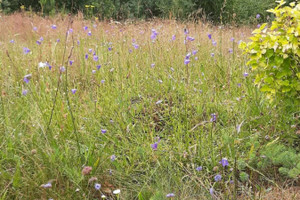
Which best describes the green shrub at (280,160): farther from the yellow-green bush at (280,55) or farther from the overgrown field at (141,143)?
the yellow-green bush at (280,55)

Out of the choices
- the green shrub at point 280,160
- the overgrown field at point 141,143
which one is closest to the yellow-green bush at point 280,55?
the overgrown field at point 141,143

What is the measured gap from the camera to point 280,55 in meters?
2.02

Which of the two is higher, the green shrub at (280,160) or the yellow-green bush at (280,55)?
the yellow-green bush at (280,55)

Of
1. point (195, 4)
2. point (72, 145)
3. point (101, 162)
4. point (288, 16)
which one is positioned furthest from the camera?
point (195, 4)

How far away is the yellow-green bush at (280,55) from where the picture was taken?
1.94 metres

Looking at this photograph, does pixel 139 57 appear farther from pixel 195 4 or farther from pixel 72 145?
pixel 195 4

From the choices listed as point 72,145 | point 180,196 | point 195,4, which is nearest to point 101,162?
point 72,145

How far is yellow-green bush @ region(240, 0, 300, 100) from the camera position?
6.38 ft

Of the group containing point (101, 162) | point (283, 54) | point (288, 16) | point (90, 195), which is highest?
point (288, 16)

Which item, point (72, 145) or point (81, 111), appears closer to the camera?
point (72, 145)

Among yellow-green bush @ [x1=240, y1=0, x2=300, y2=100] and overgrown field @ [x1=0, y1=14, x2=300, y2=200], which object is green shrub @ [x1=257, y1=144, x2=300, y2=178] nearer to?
overgrown field @ [x1=0, y1=14, x2=300, y2=200]

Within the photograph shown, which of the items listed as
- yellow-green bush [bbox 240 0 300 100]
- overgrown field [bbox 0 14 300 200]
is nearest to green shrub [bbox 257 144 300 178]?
overgrown field [bbox 0 14 300 200]

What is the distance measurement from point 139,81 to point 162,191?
1628 mm

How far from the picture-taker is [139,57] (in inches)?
142
